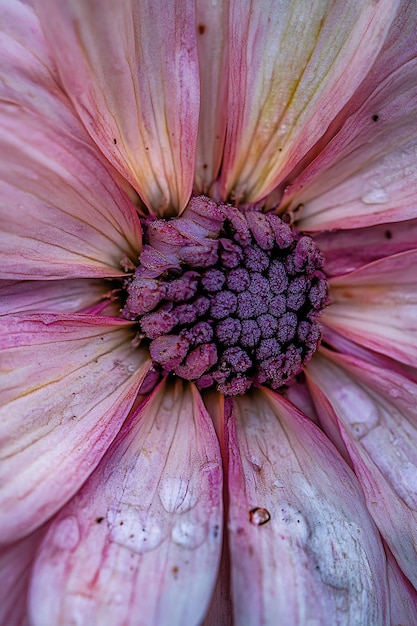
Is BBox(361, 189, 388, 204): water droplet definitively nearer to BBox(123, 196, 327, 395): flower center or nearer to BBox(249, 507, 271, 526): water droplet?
BBox(123, 196, 327, 395): flower center

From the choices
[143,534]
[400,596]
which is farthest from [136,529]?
[400,596]

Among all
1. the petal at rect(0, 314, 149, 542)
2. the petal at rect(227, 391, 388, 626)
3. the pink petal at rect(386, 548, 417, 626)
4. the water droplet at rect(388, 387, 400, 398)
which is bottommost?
the pink petal at rect(386, 548, 417, 626)

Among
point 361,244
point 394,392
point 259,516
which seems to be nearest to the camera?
point 259,516

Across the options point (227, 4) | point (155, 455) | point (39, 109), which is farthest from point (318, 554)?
point (227, 4)

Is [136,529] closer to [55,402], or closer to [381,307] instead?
[55,402]

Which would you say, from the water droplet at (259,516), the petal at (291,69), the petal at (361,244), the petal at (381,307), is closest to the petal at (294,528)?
the water droplet at (259,516)

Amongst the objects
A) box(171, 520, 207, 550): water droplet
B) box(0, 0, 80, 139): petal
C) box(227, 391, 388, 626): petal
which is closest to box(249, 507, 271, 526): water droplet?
box(227, 391, 388, 626): petal

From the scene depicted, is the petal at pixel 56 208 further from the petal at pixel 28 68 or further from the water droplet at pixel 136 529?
the water droplet at pixel 136 529

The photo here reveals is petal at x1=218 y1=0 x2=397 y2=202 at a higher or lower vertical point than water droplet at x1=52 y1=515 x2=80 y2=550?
higher
